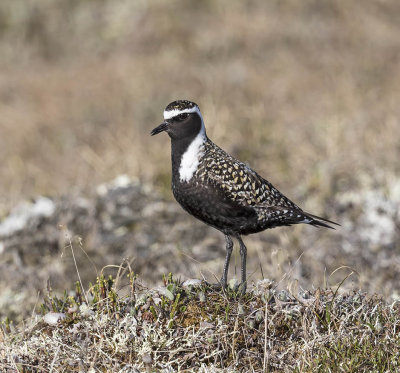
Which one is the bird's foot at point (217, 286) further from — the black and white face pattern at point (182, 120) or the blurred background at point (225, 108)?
the blurred background at point (225, 108)

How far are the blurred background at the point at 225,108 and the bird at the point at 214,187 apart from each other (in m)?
1.60

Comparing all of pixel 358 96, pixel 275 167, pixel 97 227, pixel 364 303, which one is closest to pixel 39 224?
pixel 97 227

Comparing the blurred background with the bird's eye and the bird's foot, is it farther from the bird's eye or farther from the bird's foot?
the bird's eye

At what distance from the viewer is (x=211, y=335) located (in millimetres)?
4273

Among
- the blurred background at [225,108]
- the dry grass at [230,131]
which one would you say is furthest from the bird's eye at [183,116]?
the blurred background at [225,108]

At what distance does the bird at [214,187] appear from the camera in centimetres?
491

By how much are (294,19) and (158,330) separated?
14.4m

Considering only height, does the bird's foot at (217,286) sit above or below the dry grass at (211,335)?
above

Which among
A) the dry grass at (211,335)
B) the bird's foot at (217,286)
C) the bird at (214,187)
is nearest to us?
the dry grass at (211,335)

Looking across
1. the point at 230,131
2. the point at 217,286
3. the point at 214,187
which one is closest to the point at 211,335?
the point at 217,286

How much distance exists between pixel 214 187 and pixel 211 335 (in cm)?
117

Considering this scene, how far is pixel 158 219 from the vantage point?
9242 mm

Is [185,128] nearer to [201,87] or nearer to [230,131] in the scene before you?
[230,131]

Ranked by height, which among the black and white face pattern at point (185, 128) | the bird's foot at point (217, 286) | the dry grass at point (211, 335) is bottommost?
the dry grass at point (211, 335)
